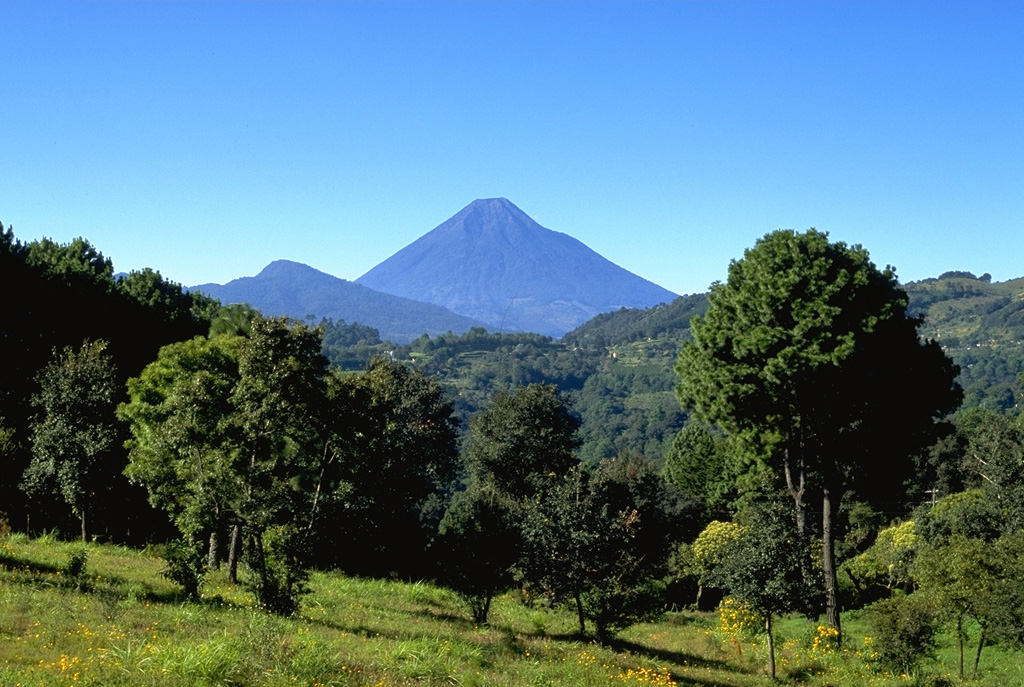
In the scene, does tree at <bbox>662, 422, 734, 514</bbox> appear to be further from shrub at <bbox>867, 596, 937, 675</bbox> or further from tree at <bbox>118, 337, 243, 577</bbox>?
tree at <bbox>118, 337, 243, 577</bbox>

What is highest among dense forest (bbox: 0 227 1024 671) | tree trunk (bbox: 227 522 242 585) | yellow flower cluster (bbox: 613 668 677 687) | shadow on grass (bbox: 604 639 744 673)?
dense forest (bbox: 0 227 1024 671)

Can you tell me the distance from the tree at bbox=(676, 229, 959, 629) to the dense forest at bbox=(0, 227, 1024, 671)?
73 millimetres

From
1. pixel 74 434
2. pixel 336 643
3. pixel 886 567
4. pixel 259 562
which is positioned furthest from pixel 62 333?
pixel 886 567

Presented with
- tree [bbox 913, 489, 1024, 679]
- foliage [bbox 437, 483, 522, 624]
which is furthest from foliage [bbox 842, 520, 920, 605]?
foliage [bbox 437, 483, 522, 624]

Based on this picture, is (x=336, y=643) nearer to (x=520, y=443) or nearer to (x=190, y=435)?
(x=190, y=435)

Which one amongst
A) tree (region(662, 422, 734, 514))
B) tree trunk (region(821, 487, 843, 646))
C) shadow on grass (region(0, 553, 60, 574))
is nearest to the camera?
shadow on grass (region(0, 553, 60, 574))

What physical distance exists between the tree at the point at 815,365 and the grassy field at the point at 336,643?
4.18 m

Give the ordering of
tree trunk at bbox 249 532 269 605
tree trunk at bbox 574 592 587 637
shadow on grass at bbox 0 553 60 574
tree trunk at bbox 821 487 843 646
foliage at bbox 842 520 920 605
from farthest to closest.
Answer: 1. foliage at bbox 842 520 920 605
2. tree trunk at bbox 821 487 843 646
3. tree trunk at bbox 574 592 587 637
4. shadow on grass at bbox 0 553 60 574
5. tree trunk at bbox 249 532 269 605

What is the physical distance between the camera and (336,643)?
1445 centimetres

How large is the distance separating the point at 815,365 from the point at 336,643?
46.2 feet

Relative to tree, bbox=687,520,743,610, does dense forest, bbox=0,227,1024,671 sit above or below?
above

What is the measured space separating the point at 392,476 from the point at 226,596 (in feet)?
47.0

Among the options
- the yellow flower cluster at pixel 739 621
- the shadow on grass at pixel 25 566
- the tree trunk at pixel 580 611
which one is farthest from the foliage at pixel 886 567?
the shadow on grass at pixel 25 566

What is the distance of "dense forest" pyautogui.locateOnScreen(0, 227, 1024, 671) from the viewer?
17.6m
